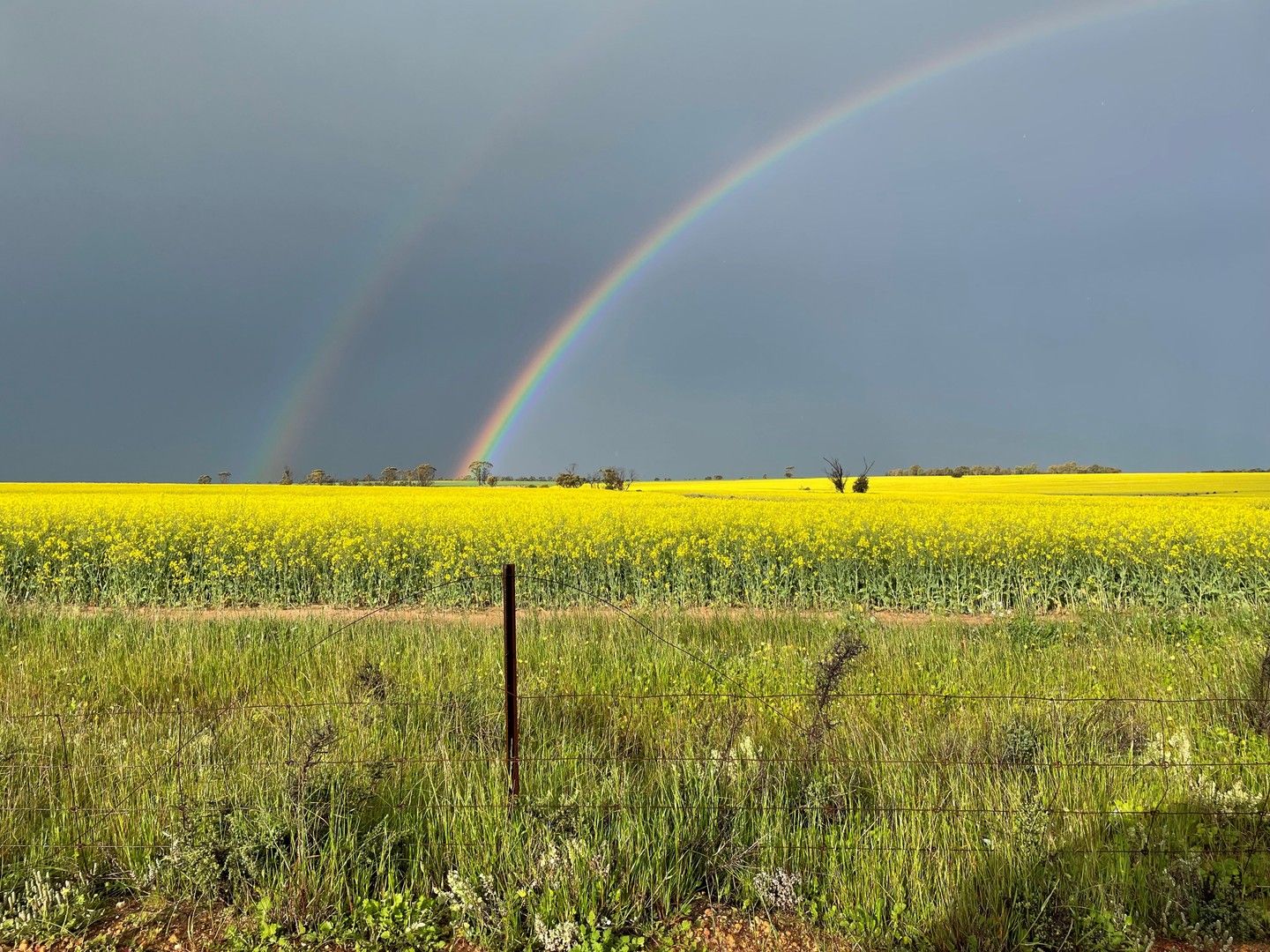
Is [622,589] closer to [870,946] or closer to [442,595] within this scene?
[442,595]

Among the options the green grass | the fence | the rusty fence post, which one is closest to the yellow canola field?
the green grass

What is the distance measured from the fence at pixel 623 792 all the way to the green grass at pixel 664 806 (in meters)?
0.02

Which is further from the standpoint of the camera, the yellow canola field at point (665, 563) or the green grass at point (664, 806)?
the yellow canola field at point (665, 563)

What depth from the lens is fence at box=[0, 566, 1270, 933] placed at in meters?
3.18

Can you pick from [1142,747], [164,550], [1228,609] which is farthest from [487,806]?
[164,550]

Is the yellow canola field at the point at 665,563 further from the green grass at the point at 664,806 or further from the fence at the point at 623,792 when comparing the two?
the fence at the point at 623,792

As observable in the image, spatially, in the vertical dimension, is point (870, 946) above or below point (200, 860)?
below

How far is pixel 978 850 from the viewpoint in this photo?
3.14m

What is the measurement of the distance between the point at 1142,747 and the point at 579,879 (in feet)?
12.7

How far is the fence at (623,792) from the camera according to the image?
3.18 meters

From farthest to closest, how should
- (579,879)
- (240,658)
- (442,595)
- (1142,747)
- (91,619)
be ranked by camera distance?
1. (442,595)
2. (91,619)
3. (240,658)
4. (1142,747)
5. (579,879)

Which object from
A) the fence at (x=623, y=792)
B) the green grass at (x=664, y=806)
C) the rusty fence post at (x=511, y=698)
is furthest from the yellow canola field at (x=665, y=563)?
the rusty fence post at (x=511, y=698)

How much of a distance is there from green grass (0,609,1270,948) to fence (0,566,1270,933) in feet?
0.06

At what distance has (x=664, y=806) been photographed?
3.43 metres
